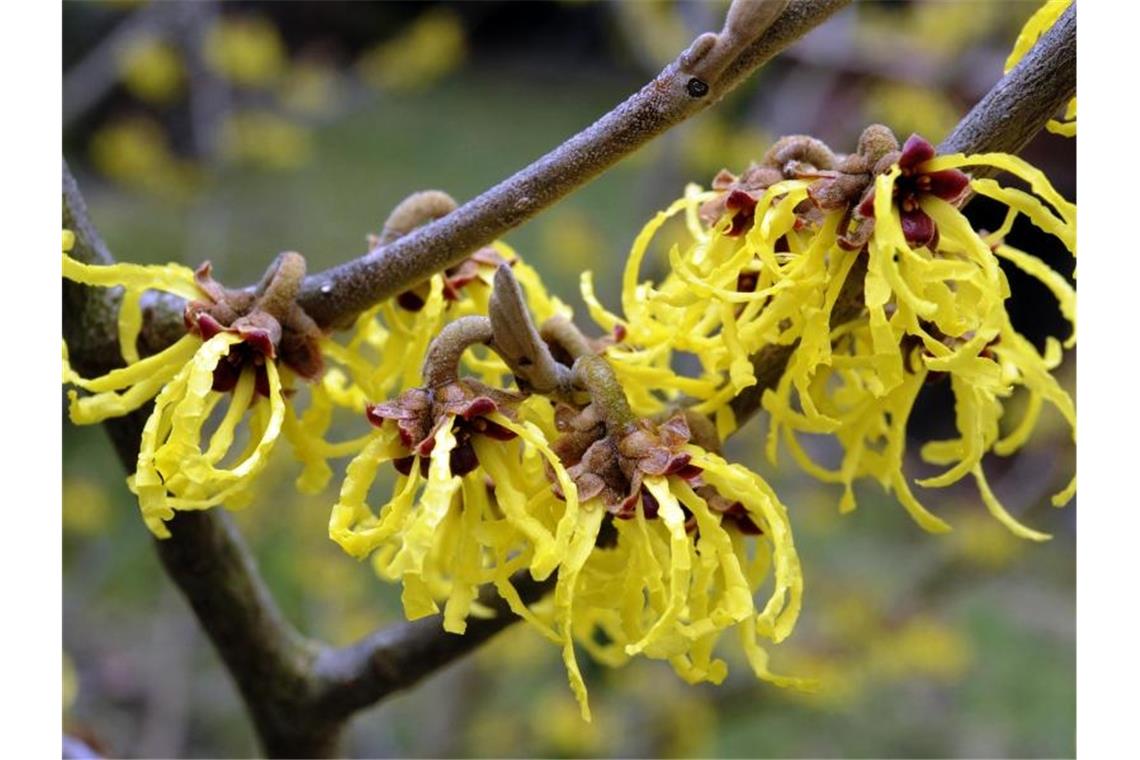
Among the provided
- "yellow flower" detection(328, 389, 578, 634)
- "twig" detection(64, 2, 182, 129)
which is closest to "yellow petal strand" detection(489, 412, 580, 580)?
"yellow flower" detection(328, 389, 578, 634)

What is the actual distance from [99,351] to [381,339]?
0.15 m

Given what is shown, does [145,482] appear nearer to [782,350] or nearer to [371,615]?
[782,350]

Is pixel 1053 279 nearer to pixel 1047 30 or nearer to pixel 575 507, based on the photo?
pixel 1047 30

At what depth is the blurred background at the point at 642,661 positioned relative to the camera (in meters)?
2.04

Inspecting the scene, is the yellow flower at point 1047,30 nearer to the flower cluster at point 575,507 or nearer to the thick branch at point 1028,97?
the thick branch at point 1028,97

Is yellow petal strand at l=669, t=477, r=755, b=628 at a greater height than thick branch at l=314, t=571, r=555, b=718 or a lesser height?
greater

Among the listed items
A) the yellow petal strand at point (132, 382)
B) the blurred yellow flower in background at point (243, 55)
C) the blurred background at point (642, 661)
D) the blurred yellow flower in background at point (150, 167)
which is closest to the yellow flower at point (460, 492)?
the yellow petal strand at point (132, 382)

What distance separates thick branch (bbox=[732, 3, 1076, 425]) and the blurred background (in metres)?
1.33

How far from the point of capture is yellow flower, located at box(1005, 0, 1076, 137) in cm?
49

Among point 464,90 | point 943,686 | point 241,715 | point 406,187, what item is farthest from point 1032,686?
point 464,90

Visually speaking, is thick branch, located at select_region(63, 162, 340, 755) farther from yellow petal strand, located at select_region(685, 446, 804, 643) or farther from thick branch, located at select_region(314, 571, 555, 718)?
yellow petal strand, located at select_region(685, 446, 804, 643)

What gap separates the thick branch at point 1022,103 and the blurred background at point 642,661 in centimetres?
133

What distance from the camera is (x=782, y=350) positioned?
521 mm

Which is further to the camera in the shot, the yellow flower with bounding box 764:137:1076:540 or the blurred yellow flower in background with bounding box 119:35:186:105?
the blurred yellow flower in background with bounding box 119:35:186:105
